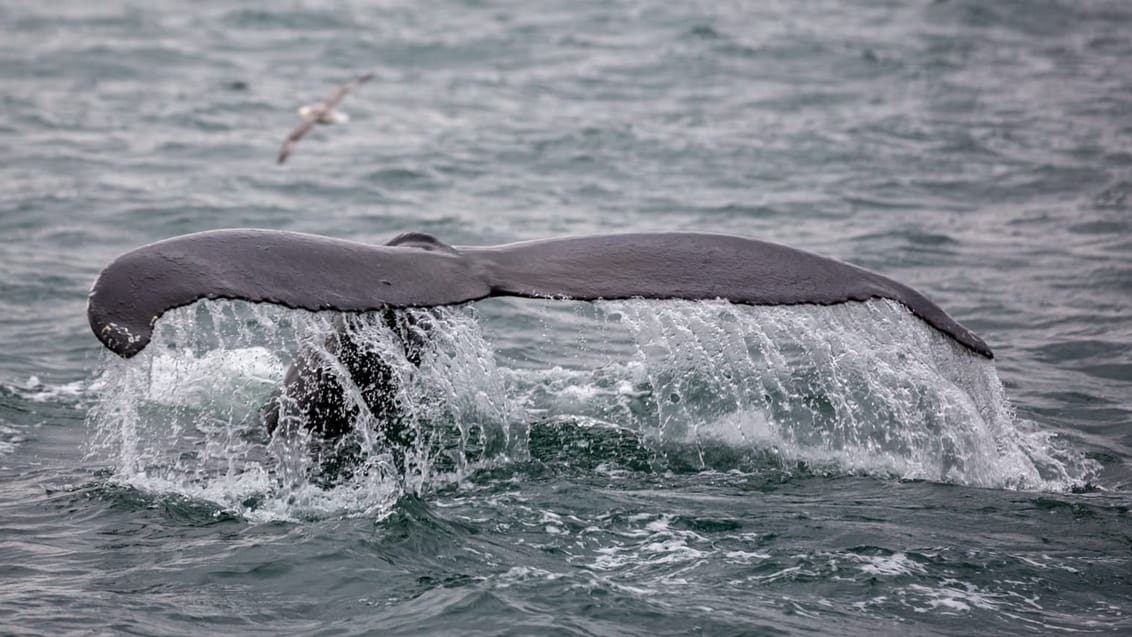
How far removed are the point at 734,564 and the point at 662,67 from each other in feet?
50.4

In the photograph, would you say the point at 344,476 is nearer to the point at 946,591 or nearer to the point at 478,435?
the point at 478,435

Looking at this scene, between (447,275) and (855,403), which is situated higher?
(447,275)

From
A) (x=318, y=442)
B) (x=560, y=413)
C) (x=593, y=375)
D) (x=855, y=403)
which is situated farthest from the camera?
(x=593, y=375)

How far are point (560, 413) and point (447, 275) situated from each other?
2.52 metres

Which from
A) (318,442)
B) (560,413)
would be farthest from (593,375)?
(318,442)

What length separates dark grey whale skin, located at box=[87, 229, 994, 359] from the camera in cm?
465

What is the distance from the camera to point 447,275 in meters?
5.47

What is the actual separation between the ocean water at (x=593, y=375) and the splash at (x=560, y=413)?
0.03 metres

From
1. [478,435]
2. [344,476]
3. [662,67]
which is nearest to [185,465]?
[344,476]

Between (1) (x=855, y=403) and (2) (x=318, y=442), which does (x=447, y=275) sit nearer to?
(2) (x=318, y=442)

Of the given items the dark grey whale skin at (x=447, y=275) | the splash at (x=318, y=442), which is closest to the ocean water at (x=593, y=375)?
the splash at (x=318, y=442)

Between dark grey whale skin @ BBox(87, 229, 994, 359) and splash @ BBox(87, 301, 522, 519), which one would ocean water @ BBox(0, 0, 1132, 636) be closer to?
splash @ BBox(87, 301, 522, 519)

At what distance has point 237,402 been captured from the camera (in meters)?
7.76

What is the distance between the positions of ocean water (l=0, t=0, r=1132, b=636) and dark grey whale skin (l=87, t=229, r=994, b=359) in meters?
0.26
